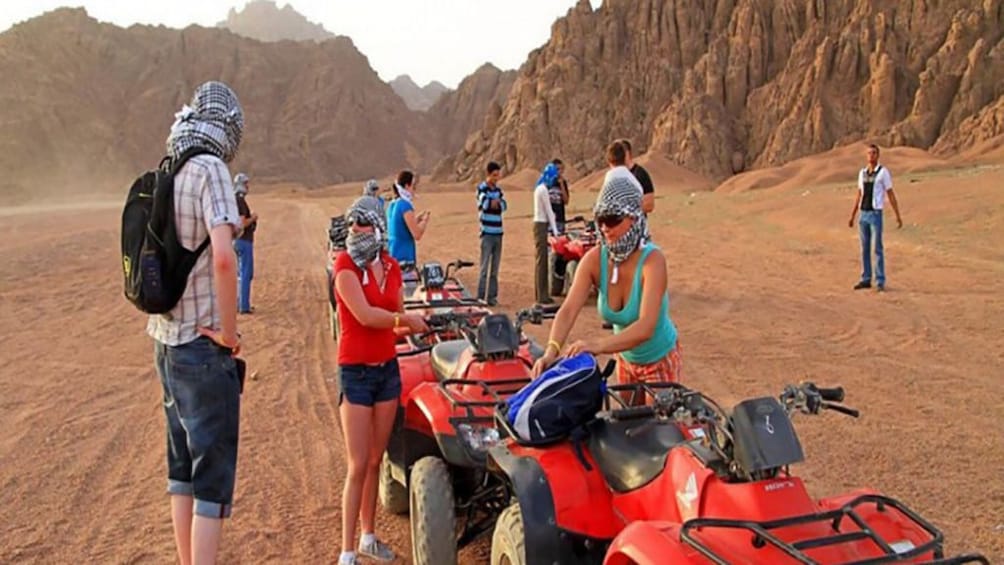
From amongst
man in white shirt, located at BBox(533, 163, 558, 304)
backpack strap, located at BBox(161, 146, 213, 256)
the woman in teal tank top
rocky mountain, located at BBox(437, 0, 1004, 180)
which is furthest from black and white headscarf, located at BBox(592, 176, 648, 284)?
rocky mountain, located at BBox(437, 0, 1004, 180)

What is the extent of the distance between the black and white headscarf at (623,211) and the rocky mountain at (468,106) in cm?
11264

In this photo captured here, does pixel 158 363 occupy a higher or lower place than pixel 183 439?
higher

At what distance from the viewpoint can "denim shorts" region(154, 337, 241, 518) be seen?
388 centimetres

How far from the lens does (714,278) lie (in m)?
15.1

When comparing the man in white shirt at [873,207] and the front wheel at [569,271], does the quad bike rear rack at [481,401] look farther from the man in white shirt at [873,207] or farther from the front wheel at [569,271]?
the man in white shirt at [873,207]

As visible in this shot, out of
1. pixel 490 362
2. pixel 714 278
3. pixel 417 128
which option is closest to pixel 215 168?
pixel 490 362

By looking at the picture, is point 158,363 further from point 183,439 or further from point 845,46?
point 845,46

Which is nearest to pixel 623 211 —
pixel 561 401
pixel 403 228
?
pixel 561 401

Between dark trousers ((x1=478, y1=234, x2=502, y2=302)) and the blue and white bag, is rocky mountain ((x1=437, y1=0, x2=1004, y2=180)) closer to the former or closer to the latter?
dark trousers ((x1=478, y1=234, x2=502, y2=302))

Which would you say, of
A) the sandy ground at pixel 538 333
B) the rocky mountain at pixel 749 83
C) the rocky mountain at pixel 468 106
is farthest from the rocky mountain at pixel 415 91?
the sandy ground at pixel 538 333

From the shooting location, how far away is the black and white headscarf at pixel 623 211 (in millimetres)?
4230

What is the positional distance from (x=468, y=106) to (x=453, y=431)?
11932 cm

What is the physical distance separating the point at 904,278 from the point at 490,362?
36.1 feet

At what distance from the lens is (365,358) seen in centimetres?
474
